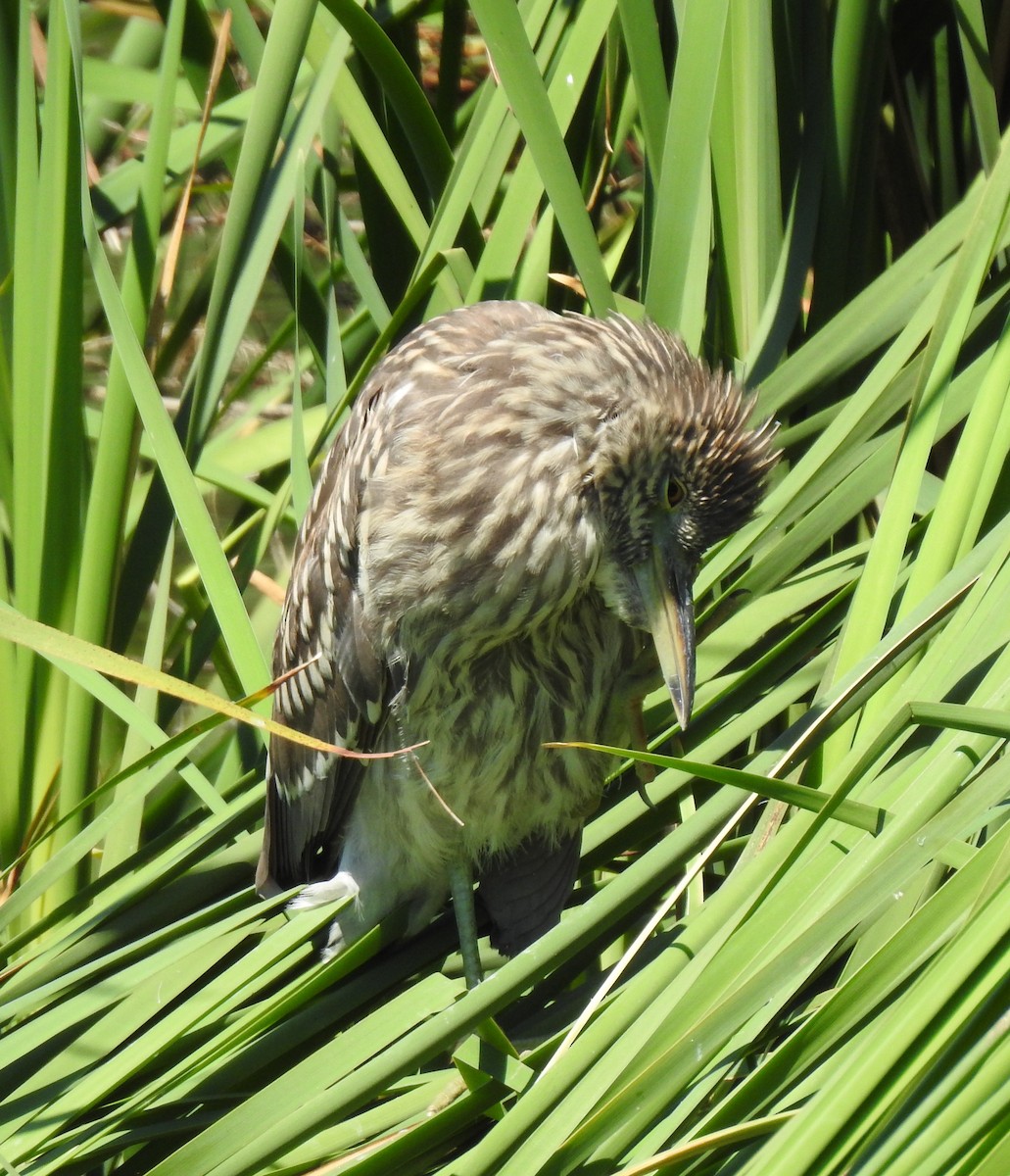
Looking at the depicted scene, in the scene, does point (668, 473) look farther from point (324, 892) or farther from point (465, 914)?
point (324, 892)

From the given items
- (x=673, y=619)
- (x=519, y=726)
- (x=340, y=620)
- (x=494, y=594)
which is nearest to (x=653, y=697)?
(x=519, y=726)

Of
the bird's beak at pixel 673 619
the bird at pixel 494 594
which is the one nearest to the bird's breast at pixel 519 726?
the bird at pixel 494 594

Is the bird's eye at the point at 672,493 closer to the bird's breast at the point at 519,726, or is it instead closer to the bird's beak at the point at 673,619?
the bird's beak at the point at 673,619

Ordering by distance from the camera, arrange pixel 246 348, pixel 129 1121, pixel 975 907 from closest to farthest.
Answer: pixel 975 907 → pixel 129 1121 → pixel 246 348

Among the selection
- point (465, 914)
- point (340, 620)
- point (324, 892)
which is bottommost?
point (324, 892)

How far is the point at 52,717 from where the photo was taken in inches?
117

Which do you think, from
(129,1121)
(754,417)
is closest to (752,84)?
(754,417)

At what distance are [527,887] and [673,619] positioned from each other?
785 millimetres

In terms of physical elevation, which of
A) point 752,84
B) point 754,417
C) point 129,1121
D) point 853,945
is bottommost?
point 129,1121

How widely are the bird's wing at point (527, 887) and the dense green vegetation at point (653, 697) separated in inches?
5.5

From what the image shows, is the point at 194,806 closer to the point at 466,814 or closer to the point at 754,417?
the point at 466,814

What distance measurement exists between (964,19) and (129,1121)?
2.59 metres

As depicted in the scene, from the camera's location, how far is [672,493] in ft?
8.62

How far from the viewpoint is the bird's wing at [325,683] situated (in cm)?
276
